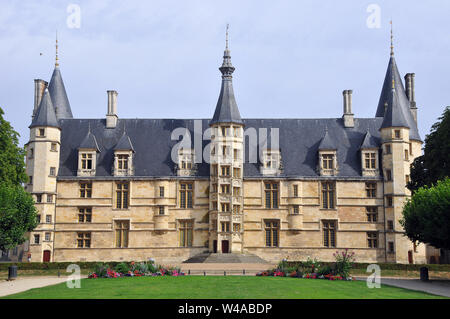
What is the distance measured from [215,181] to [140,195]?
7196mm

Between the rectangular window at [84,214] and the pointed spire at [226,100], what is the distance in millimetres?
14144

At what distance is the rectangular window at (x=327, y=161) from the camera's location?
56.6m

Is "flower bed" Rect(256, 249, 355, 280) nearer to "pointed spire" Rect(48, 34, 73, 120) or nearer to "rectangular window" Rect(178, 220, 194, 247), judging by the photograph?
"rectangular window" Rect(178, 220, 194, 247)

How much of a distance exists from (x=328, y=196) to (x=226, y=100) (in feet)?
43.1

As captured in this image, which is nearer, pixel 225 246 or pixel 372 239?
pixel 225 246

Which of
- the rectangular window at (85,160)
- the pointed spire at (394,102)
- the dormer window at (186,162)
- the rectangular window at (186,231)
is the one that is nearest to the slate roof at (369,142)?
the pointed spire at (394,102)

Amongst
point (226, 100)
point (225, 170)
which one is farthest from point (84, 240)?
point (226, 100)

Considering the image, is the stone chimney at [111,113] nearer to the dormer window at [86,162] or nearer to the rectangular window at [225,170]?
the dormer window at [86,162]

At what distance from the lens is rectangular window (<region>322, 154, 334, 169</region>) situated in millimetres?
56594

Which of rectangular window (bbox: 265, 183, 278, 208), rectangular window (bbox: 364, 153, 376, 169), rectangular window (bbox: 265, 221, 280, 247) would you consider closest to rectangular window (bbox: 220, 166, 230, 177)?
rectangular window (bbox: 265, 183, 278, 208)

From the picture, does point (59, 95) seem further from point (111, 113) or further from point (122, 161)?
point (122, 161)

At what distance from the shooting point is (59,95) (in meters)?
61.0

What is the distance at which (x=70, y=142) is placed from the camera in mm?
58219

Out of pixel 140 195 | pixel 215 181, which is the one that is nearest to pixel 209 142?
pixel 215 181
